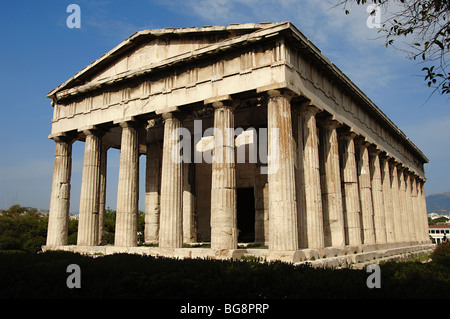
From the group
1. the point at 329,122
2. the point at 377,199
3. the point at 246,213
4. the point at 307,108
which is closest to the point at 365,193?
the point at 377,199

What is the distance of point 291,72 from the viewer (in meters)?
14.4

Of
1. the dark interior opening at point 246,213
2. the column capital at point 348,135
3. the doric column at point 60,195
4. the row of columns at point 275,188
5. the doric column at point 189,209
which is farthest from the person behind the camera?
the dark interior opening at point 246,213

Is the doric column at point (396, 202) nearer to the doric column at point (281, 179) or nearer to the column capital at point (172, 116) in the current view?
the doric column at point (281, 179)

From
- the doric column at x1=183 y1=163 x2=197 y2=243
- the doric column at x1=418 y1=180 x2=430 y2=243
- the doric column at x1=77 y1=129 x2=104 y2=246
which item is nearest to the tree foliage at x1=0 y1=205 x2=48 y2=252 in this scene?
the doric column at x1=77 y1=129 x2=104 y2=246

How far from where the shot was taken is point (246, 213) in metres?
22.8

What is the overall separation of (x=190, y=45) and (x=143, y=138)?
923cm

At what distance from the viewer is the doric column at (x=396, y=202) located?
2648 cm

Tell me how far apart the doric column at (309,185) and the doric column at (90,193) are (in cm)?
1030

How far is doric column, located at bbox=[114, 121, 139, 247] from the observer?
17750 millimetres

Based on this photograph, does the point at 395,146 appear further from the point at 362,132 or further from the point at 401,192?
the point at 362,132

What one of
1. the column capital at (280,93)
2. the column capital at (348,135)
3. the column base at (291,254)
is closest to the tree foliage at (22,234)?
the column base at (291,254)

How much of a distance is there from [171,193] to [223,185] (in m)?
2.82

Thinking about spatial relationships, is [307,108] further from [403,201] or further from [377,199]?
[403,201]
